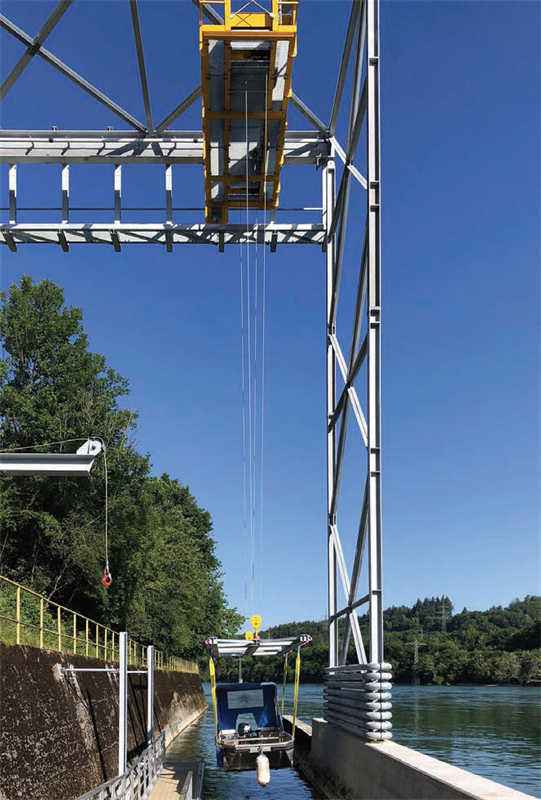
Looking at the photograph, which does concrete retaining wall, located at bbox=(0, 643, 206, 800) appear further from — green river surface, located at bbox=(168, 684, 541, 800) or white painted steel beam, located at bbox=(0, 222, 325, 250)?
white painted steel beam, located at bbox=(0, 222, 325, 250)

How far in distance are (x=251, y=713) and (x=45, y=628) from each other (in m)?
6.58

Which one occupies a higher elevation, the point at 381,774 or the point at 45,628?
the point at 45,628

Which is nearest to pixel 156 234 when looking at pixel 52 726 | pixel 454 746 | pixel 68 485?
pixel 52 726

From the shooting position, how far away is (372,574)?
15773 millimetres

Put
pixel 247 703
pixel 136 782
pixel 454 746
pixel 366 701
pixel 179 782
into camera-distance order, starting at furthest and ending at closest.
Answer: pixel 454 746 → pixel 247 703 → pixel 179 782 → pixel 136 782 → pixel 366 701

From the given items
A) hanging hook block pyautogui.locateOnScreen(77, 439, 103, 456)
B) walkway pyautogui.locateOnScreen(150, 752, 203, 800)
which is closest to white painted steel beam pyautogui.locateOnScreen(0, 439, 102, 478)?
hanging hook block pyautogui.locateOnScreen(77, 439, 103, 456)

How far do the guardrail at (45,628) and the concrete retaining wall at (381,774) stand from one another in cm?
609

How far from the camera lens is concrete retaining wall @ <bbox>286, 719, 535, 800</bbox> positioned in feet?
31.7

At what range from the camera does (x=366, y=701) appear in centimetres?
1538

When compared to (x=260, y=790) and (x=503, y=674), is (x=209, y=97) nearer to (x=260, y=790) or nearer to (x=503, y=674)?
(x=260, y=790)

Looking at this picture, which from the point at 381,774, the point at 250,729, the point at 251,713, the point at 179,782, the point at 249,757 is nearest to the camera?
the point at 381,774

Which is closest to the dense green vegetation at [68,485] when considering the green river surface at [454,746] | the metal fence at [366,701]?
the green river surface at [454,746]

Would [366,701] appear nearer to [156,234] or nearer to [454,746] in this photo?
[156,234]

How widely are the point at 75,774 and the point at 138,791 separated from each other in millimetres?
1845
